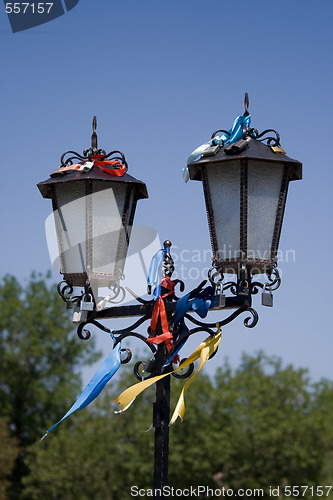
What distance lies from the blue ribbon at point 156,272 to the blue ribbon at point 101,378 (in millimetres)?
444

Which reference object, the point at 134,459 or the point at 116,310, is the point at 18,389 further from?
the point at 116,310

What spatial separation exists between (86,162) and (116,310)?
0.94 m

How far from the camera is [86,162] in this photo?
14.7 ft

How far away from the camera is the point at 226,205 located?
412 cm

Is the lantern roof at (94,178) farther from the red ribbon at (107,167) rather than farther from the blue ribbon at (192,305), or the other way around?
the blue ribbon at (192,305)

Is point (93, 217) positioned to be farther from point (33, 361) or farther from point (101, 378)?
point (33, 361)

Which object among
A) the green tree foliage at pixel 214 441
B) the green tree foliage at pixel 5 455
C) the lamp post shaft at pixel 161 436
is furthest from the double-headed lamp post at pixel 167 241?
the green tree foliage at pixel 5 455

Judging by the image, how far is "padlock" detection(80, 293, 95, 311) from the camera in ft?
14.5

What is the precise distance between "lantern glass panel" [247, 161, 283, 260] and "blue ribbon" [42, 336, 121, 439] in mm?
1094

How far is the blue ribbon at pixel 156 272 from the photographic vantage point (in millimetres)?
4320

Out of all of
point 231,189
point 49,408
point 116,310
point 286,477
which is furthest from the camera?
point 49,408

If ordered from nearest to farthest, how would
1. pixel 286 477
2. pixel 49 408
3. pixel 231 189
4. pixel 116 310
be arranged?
pixel 231 189 < pixel 116 310 < pixel 286 477 < pixel 49 408

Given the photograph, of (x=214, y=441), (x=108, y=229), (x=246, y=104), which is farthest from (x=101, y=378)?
(x=214, y=441)

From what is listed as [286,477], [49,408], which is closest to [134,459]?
[286,477]
